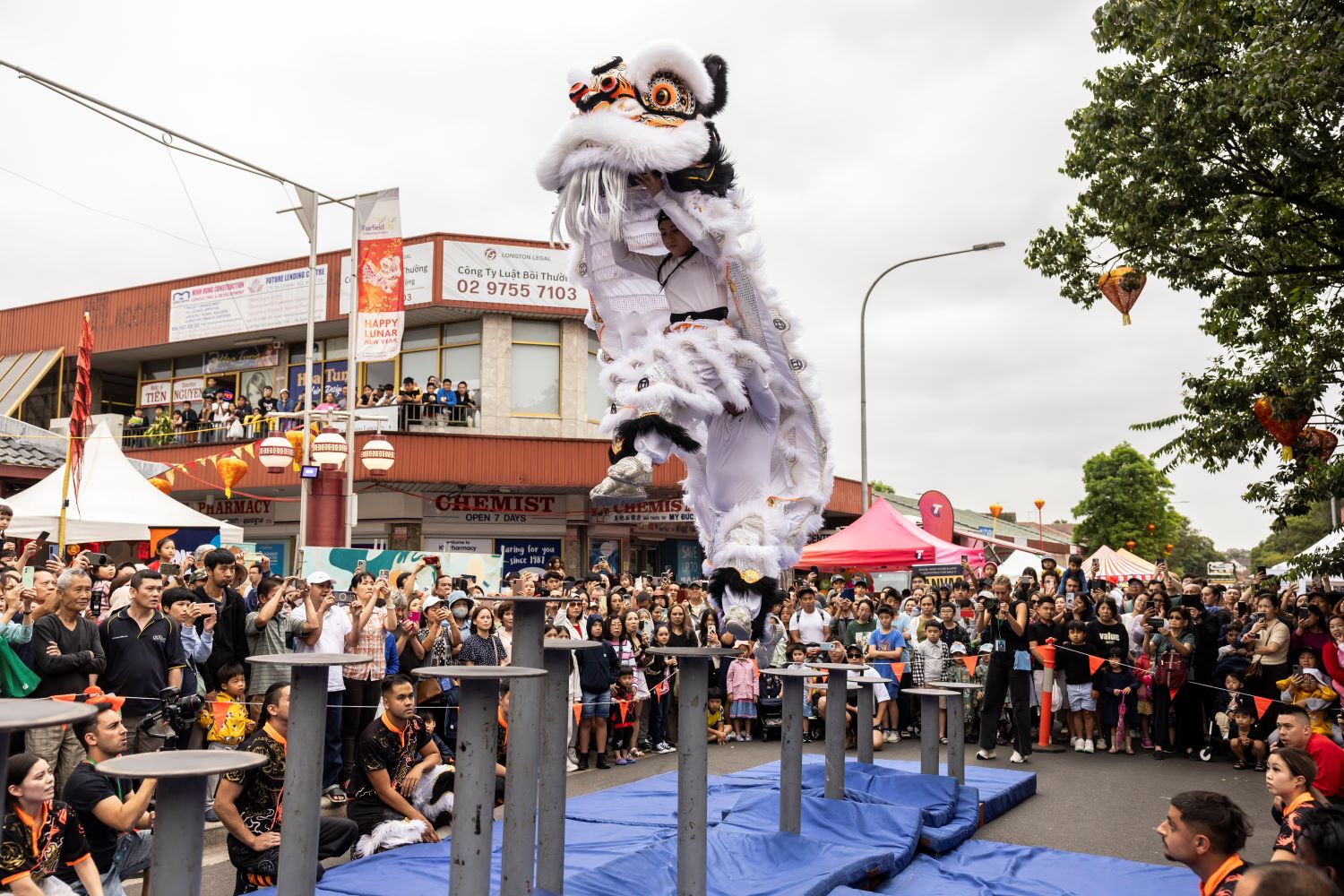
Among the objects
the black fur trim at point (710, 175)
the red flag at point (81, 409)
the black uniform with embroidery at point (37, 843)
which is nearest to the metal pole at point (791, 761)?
the black fur trim at point (710, 175)

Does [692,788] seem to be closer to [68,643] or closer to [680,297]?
[680,297]

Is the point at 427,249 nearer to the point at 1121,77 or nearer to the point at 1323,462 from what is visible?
the point at 1121,77

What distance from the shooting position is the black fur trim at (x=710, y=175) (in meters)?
3.82

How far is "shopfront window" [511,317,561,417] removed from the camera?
763 inches

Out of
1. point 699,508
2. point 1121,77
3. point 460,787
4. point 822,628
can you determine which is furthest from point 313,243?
point 460,787

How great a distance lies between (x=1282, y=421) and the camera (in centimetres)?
895

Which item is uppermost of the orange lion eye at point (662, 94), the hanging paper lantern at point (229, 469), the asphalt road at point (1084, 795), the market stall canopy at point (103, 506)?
the orange lion eye at point (662, 94)

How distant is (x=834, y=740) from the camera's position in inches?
239

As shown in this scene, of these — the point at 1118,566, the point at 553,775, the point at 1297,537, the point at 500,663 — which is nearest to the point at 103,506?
the point at 500,663

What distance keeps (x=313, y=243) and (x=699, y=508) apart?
10.3 m

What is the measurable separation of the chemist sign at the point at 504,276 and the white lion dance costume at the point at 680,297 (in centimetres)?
1501

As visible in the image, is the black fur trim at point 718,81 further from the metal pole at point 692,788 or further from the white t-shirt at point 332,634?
the white t-shirt at point 332,634

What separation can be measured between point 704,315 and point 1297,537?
2030 inches

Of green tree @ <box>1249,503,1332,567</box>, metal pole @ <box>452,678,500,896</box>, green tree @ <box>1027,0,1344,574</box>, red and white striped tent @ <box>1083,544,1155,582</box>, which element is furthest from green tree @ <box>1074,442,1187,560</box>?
metal pole @ <box>452,678,500,896</box>
